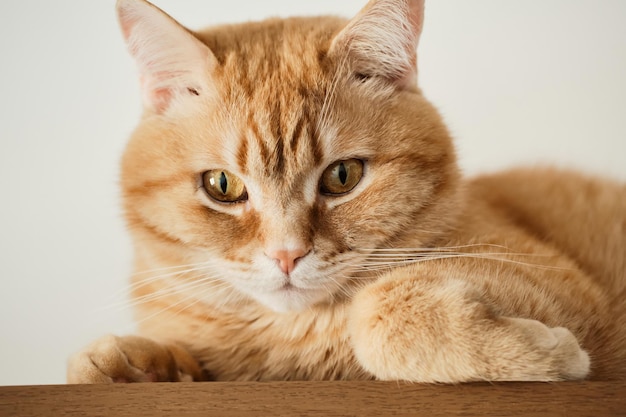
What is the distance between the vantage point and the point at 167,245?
4.54 ft

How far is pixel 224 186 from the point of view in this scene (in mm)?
1321

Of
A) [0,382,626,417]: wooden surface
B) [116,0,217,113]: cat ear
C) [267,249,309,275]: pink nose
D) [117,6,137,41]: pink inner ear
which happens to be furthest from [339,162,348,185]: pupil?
[117,6,137,41]: pink inner ear

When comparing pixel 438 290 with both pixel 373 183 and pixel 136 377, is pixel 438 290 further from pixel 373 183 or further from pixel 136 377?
pixel 136 377

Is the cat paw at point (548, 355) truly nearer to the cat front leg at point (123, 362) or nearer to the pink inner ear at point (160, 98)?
the cat front leg at point (123, 362)

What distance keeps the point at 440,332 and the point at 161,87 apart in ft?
2.79

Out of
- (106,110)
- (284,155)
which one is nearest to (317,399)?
(284,155)

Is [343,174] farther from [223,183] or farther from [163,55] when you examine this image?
[163,55]

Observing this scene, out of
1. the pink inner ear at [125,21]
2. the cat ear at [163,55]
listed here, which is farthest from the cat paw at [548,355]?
the pink inner ear at [125,21]

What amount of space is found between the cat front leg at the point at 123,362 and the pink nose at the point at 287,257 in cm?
31

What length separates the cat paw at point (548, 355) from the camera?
3.34 feet

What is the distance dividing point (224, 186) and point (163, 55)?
13.5 inches

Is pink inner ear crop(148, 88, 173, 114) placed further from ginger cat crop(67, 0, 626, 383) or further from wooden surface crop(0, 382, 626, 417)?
wooden surface crop(0, 382, 626, 417)

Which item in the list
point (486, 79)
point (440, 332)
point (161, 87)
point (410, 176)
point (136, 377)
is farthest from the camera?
point (486, 79)

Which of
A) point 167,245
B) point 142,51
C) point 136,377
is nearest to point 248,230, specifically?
point 167,245
